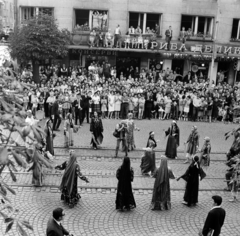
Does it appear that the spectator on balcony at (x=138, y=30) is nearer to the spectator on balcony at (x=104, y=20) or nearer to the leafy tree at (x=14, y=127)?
the spectator on balcony at (x=104, y=20)

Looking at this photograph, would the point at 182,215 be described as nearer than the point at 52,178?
Yes

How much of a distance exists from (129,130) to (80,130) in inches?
163

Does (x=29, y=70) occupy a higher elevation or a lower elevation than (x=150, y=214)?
higher

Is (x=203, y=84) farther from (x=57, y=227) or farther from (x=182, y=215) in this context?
(x=57, y=227)

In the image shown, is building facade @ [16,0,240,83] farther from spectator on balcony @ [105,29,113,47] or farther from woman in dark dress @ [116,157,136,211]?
woman in dark dress @ [116,157,136,211]

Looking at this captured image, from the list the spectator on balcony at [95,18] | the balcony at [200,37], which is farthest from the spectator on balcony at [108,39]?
the balcony at [200,37]

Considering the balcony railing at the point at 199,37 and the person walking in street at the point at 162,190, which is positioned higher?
the balcony railing at the point at 199,37

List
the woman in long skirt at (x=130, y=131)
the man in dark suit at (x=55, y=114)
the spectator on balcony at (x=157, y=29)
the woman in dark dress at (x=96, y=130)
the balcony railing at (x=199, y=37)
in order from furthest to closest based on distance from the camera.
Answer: the balcony railing at (x=199, y=37), the spectator on balcony at (x=157, y=29), the man in dark suit at (x=55, y=114), the woman in dark dress at (x=96, y=130), the woman in long skirt at (x=130, y=131)

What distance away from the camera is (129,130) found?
15.4 metres

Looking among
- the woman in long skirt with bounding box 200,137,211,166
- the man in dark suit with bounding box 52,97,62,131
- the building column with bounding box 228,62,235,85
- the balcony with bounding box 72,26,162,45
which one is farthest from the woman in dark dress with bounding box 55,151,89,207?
the building column with bounding box 228,62,235,85

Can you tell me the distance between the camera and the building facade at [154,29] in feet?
97.8

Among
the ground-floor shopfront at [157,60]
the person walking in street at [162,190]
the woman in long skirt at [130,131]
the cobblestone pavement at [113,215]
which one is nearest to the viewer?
the cobblestone pavement at [113,215]

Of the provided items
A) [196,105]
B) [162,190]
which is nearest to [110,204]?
[162,190]

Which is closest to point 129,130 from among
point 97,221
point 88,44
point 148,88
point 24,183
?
point 24,183
